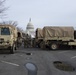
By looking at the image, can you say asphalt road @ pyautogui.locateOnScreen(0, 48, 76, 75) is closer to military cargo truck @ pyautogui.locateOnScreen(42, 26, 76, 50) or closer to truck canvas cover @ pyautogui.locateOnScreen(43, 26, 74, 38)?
military cargo truck @ pyautogui.locateOnScreen(42, 26, 76, 50)

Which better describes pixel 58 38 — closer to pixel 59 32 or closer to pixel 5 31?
pixel 59 32

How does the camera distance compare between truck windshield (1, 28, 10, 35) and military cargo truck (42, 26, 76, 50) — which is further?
military cargo truck (42, 26, 76, 50)

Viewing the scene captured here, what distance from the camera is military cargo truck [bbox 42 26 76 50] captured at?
31.2 metres

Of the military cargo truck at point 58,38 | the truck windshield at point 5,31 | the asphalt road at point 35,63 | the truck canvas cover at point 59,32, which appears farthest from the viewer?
the truck canvas cover at point 59,32

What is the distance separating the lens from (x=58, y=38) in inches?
1240

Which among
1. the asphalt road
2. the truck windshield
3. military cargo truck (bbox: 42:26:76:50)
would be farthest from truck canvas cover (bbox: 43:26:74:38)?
the asphalt road

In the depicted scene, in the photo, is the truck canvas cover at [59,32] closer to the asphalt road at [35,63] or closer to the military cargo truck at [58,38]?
the military cargo truck at [58,38]

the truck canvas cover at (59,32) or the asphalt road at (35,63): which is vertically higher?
the truck canvas cover at (59,32)

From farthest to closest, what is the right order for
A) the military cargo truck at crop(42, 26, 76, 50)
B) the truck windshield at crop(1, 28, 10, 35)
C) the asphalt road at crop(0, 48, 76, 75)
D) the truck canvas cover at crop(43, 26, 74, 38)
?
the truck canvas cover at crop(43, 26, 74, 38)
the military cargo truck at crop(42, 26, 76, 50)
the truck windshield at crop(1, 28, 10, 35)
the asphalt road at crop(0, 48, 76, 75)

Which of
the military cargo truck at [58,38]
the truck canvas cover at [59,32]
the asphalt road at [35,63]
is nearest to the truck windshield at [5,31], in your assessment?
the asphalt road at [35,63]

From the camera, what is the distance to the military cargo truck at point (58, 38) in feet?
102

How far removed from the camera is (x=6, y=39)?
2216 centimetres

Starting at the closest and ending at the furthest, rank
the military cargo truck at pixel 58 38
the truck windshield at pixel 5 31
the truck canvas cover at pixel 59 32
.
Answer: the truck windshield at pixel 5 31
the military cargo truck at pixel 58 38
the truck canvas cover at pixel 59 32

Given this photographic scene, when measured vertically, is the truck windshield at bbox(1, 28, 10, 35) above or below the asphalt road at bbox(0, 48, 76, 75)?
above
